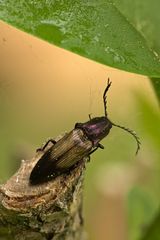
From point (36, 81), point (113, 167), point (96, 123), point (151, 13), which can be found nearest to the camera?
point (151, 13)

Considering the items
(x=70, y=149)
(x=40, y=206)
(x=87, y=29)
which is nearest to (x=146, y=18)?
(x=87, y=29)

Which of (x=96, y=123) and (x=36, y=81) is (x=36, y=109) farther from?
(x=96, y=123)

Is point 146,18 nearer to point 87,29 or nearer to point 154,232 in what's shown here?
point 87,29

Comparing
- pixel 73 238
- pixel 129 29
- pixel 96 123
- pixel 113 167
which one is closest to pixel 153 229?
pixel 73 238

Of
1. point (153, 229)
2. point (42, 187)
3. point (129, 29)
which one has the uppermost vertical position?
point (129, 29)

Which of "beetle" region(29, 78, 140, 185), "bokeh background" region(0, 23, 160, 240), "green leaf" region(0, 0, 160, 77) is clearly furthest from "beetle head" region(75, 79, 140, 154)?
"green leaf" region(0, 0, 160, 77)

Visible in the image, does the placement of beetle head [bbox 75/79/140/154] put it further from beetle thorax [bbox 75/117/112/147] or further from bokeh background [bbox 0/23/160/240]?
bokeh background [bbox 0/23/160/240]

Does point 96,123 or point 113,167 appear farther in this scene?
point 113,167
